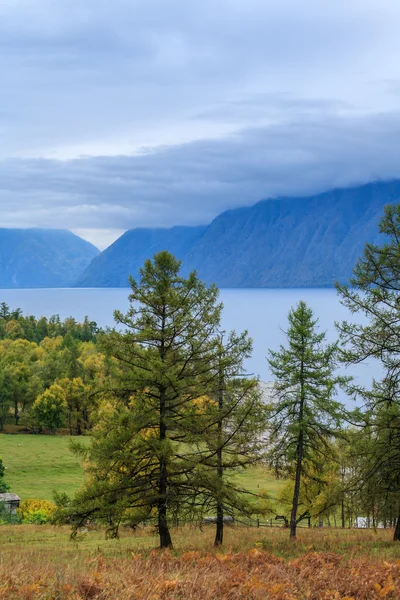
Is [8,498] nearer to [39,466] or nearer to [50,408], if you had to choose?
[39,466]

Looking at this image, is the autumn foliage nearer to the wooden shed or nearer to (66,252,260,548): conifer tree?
(66,252,260,548): conifer tree

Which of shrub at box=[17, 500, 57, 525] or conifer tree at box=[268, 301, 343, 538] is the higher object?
Result: conifer tree at box=[268, 301, 343, 538]

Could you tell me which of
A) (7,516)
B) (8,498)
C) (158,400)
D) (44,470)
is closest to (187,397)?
(158,400)

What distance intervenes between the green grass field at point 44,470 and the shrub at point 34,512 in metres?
10.5

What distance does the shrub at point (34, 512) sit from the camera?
41.2 metres

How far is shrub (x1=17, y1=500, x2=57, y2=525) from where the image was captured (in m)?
41.2

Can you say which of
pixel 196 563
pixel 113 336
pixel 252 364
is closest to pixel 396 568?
pixel 196 563

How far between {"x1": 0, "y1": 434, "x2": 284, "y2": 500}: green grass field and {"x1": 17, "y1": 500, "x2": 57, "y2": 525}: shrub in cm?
1052

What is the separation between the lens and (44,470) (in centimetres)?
6794

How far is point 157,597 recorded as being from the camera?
7805mm

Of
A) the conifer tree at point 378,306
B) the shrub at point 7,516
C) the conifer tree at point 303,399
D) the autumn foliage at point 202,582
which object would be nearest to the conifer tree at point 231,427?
the conifer tree at point 378,306

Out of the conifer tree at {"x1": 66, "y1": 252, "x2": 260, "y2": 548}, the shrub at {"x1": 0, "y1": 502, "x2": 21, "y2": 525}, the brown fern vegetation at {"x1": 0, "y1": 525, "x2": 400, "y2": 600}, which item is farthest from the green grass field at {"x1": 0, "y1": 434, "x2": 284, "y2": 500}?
the brown fern vegetation at {"x1": 0, "y1": 525, "x2": 400, "y2": 600}

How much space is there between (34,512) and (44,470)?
25861 mm

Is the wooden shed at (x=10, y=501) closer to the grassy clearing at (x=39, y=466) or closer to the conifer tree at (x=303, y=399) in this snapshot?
the grassy clearing at (x=39, y=466)
